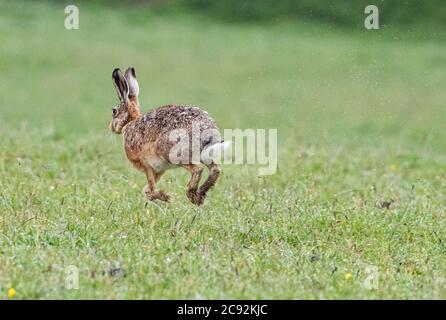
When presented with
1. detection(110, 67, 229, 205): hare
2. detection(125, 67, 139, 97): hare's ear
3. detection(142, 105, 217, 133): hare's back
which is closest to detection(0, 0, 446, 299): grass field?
detection(110, 67, 229, 205): hare

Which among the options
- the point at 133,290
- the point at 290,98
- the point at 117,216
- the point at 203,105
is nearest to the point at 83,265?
the point at 133,290

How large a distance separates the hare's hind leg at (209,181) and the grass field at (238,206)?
0.43ft

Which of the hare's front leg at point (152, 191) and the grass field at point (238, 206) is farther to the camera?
the hare's front leg at point (152, 191)

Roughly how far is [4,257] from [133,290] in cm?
102

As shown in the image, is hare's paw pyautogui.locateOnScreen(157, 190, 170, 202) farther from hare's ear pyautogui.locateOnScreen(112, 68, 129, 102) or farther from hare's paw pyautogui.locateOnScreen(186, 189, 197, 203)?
hare's ear pyautogui.locateOnScreen(112, 68, 129, 102)

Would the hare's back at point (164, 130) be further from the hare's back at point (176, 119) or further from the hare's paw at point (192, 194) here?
the hare's paw at point (192, 194)

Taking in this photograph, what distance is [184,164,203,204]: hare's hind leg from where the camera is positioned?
7.56m

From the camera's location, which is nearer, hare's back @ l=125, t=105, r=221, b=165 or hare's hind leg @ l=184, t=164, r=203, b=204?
hare's back @ l=125, t=105, r=221, b=165

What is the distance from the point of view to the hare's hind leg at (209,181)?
24.6 ft

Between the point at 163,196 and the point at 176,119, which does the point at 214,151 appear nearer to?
the point at 176,119

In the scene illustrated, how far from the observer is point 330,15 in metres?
30.7

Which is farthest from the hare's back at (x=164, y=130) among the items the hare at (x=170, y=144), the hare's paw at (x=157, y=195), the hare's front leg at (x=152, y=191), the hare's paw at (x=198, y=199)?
the hare's paw at (x=198, y=199)

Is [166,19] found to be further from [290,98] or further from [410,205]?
[410,205]

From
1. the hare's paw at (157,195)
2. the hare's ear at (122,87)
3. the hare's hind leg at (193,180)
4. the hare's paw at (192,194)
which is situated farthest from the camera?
the hare's ear at (122,87)
